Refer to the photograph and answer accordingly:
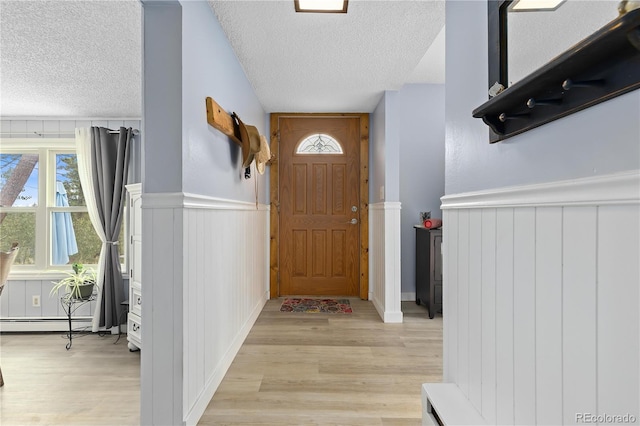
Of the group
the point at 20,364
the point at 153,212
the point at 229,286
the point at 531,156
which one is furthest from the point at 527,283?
the point at 20,364

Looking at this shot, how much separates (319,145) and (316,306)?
189 cm

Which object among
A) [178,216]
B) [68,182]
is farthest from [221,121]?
[68,182]

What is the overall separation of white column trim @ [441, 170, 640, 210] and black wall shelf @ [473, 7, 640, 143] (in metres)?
0.14

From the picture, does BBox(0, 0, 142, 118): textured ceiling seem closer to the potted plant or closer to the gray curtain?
the gray curtain

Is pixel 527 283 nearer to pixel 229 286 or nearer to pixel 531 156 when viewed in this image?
pixel 531 156

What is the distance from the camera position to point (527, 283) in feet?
2.77

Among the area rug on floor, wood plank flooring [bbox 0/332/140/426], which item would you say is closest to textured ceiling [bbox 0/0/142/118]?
wood plank flooring [bbox 0/332/140/426]

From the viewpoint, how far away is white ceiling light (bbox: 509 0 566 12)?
73 cm

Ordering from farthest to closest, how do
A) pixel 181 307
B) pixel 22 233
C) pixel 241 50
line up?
pixel 22 233
pixel 241 50
pixel 181 307

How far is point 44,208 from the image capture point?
3.61m

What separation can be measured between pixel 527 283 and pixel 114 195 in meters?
3.54

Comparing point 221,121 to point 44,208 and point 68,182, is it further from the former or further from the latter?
point 44,208

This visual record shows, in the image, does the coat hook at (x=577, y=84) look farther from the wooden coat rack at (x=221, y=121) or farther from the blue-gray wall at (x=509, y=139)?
the wooden coat rack at (x=221, y=121)

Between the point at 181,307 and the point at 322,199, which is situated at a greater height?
the point at 322,199
